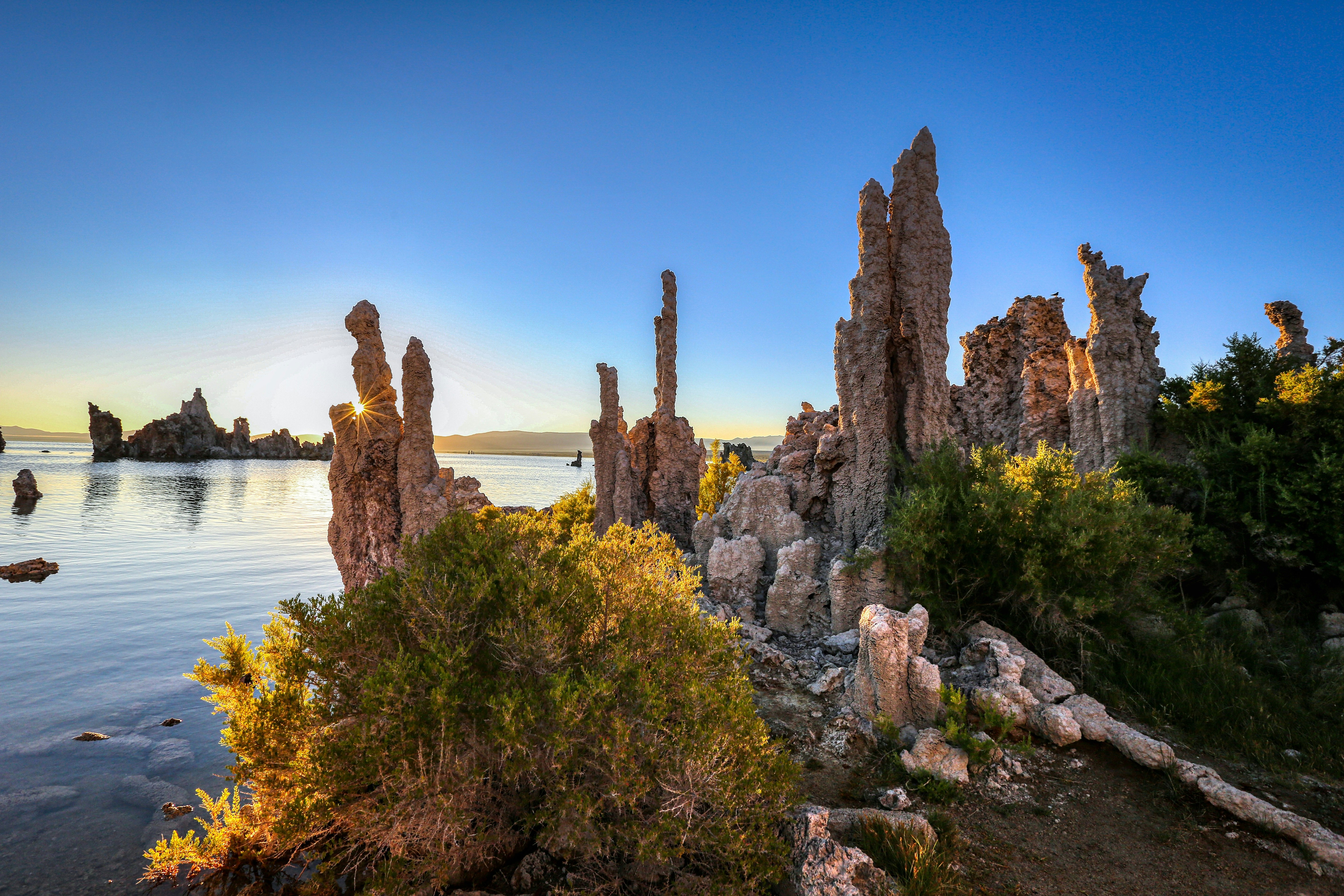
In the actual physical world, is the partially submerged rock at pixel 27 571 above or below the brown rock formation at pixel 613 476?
below

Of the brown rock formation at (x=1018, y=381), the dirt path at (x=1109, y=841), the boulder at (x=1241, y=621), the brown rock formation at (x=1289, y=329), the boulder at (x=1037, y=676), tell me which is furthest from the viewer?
the brown rock formation at (x=1018, y=381)

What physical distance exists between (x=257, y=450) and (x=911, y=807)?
696 feet

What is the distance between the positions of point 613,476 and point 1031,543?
16070mm

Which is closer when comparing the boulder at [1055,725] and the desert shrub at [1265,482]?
the boulder at [1055,725]

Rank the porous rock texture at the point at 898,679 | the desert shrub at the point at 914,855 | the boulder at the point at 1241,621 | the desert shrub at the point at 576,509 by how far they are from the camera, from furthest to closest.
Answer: the desert shrub at the point at 576,509 < the boulder at the point at 1241,621 < the porous rock texture at the point at 898,679 < the desert shrub at the point at 914,855

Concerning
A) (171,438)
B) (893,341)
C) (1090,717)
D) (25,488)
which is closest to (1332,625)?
(1090,717)

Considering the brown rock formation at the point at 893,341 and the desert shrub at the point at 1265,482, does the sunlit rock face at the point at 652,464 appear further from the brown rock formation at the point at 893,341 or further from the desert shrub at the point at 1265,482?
the desert shrub at the point at 1265,482

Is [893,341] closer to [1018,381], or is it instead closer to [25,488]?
[1018,381]

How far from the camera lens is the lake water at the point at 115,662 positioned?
26.6 feet

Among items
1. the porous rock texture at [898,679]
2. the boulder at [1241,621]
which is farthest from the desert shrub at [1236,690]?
the porous rock texture at [898,679]

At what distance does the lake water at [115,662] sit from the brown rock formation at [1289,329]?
82.0ft

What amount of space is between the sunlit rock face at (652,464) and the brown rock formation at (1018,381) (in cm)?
1095

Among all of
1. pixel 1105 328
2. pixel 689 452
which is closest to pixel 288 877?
pixel 689 452

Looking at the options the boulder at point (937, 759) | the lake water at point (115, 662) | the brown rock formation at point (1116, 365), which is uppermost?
the brown rock formation at point (1116, 365)
